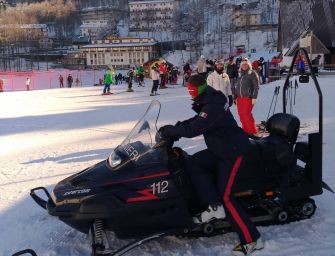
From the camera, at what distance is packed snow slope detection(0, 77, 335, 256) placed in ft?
12.6

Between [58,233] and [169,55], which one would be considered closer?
[58,233]

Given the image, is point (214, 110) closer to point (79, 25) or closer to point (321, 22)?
point (321, 22)

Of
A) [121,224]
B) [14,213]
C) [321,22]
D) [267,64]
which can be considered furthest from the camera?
[321,22]

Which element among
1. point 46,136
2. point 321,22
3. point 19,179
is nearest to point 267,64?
point 321,22

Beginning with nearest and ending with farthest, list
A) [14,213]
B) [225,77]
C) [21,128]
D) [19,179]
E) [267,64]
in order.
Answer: [14,213] → [19,179] → [225,77] → [21,128] → [267,64]

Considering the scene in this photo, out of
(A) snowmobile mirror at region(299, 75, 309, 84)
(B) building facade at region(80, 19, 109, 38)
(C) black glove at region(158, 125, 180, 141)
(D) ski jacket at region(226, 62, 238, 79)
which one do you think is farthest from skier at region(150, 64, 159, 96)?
(B) building facade at region(80, 19, 109, 38)

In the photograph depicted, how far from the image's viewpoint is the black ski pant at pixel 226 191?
12.1 feet

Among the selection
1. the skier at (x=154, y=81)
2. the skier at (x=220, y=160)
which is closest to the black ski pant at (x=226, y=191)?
the skier at (x=220, y=160)

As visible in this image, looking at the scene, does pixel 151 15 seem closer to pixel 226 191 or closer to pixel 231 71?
pixel 231 71

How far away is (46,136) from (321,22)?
32662 mm

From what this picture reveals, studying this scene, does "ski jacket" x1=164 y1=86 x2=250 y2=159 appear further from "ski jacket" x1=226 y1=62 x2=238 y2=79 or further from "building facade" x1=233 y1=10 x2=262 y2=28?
"building facade" x1=233 y1=10 x2=262 y2=28

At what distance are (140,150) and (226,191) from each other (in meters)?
0.83

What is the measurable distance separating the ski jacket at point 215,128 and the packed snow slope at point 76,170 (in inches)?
35.3

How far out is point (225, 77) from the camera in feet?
30.5
